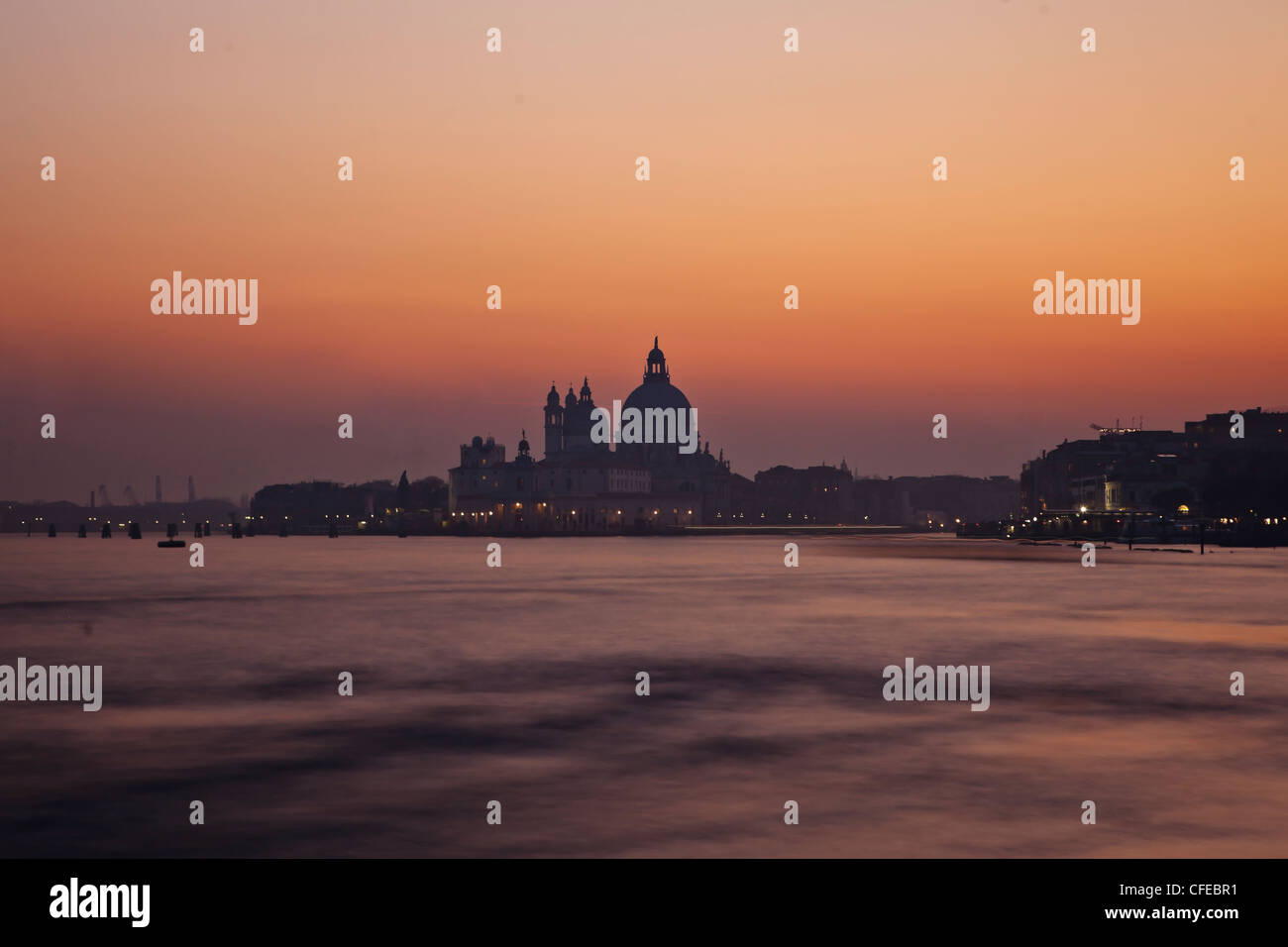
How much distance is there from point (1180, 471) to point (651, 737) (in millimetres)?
142654

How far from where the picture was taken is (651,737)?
56.7 ft

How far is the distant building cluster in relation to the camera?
11300 centimetres

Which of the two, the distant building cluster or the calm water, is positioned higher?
the distant building cluster

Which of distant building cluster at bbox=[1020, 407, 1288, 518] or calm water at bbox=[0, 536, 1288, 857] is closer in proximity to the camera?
calm water at bbox=[0, 536, 1288, 857]

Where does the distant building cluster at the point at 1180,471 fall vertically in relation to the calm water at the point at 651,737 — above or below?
above

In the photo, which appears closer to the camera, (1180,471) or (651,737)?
(651,737)

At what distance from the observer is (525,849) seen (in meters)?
11.2

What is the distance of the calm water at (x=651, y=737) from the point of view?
12.0 meters

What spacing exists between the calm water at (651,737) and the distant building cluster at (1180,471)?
263ft

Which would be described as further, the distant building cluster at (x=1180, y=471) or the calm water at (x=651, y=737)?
the distant building cluster at (x=1180, y=471)

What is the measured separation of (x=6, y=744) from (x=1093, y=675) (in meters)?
17.1

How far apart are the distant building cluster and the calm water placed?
80.2 meters
